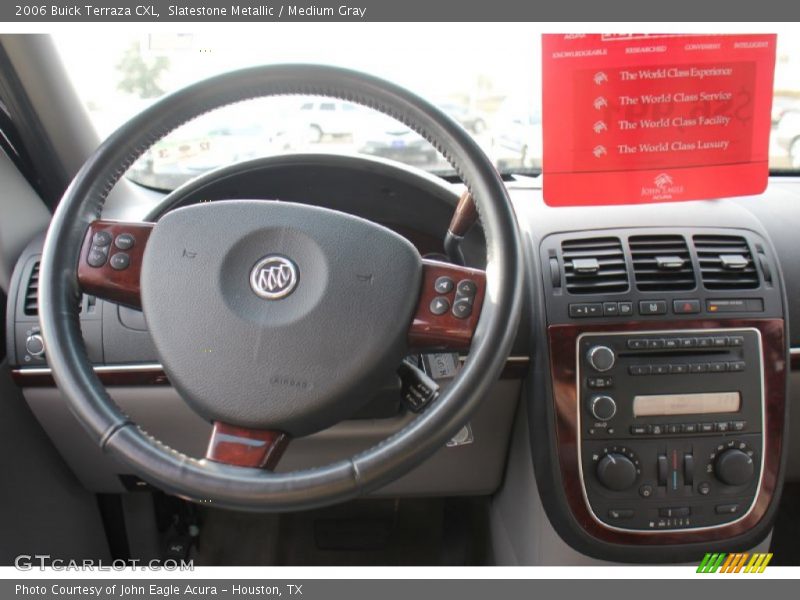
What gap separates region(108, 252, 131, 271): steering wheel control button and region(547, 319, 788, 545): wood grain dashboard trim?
2.48 ft

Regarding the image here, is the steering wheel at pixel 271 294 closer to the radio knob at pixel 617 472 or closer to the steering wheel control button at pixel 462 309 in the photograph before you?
the steering wheel control button at pixel 462 309

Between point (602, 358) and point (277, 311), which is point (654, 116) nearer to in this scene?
point (602, 358)

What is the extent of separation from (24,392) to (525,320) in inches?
41.5

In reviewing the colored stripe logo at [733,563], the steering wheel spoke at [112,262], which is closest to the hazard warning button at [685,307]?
the colored stripe logo at [733,563]

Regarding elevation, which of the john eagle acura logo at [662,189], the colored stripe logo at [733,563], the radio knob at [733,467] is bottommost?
the colored stripe logo at [733,563]

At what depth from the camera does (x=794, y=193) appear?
5.30ft

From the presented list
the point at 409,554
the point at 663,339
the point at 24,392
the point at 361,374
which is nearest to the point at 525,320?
the point at 663,339

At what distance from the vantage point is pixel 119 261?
100 centimetres

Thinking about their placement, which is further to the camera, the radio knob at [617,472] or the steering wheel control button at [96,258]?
the radio knob at [617,472]

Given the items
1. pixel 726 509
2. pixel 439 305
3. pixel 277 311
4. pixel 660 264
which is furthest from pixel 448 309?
pixel 726 509

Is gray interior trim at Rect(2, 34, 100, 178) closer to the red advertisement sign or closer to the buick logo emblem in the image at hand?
the buick logo emblem

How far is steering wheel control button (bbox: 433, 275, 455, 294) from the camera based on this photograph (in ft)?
3.13

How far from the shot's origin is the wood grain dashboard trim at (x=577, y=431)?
1287 mm

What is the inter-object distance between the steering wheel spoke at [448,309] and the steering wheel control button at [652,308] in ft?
1.57
